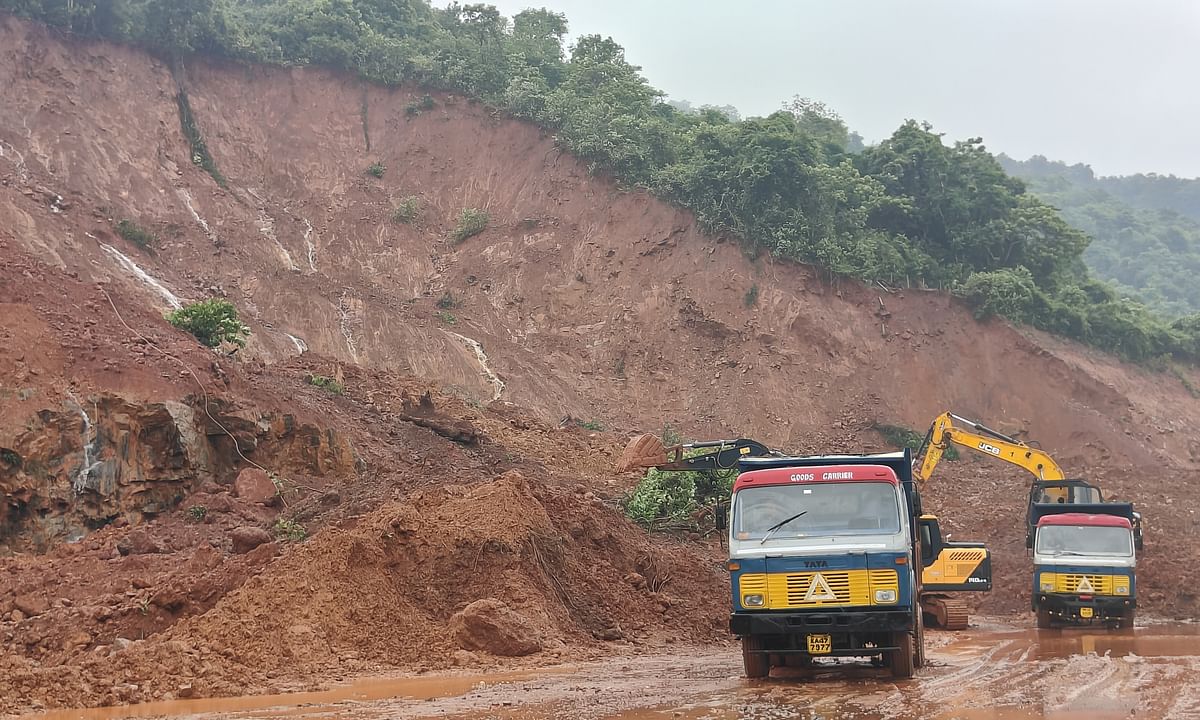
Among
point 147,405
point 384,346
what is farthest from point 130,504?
point 384,346

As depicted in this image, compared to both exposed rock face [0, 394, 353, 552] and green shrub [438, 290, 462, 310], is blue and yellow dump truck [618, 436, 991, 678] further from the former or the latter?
green shrub [438, 290, 462, 310]

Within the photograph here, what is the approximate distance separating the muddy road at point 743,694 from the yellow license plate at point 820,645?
431mm

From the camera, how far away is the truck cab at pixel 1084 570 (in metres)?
20.7

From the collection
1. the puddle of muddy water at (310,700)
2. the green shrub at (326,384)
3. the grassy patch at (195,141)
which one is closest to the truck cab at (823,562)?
the puddle of muddy water at (310,700)

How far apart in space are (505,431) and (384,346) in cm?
804

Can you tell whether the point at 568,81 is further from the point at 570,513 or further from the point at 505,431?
the point at 570,513

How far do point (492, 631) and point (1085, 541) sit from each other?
13.0 meters

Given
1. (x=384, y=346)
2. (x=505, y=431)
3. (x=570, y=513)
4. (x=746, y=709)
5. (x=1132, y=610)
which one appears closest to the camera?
(x=746, y=709)

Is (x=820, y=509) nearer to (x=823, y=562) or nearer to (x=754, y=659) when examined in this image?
(x=823, y=562)

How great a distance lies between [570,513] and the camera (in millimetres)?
18969

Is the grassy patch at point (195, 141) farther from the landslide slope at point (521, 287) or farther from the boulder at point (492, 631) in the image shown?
the boulder at point (492, 631)

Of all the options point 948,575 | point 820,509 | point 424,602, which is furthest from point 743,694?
point 948,575

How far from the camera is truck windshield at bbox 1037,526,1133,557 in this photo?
832 inches

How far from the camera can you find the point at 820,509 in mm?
12477
